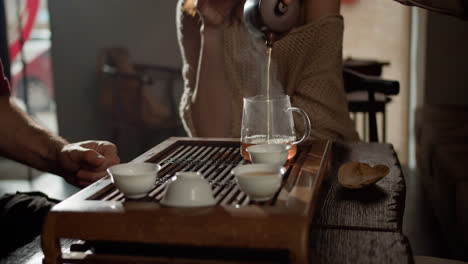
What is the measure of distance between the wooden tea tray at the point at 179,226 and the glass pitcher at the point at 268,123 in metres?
0.27

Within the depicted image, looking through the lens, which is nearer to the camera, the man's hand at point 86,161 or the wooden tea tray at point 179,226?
the wooden tea tray at point 179,226

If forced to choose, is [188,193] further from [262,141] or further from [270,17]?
[270,17]

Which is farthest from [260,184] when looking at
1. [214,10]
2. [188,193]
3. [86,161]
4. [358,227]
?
[214,10]

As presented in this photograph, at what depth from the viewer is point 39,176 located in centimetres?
427

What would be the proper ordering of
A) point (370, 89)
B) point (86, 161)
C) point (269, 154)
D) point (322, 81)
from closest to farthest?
point (269, 154) → point (86, 161) → point (322, 81) → point (370, 89)

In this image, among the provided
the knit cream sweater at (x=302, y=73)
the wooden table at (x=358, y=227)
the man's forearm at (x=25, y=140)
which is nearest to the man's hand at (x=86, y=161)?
the man's forearm at (x=25, y=140)

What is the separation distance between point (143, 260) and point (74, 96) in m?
4.31

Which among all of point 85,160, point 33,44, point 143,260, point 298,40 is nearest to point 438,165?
point 298,40

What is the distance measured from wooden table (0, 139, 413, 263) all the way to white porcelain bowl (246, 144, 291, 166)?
12 centimetres

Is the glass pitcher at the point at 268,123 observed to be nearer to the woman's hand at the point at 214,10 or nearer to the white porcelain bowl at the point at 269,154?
the white porcelain bowl at the point at 269,154

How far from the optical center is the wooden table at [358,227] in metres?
0.79

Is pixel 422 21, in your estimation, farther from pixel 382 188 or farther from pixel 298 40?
pixel 382 188

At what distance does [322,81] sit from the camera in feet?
6.03

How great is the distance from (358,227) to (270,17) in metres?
0.51
